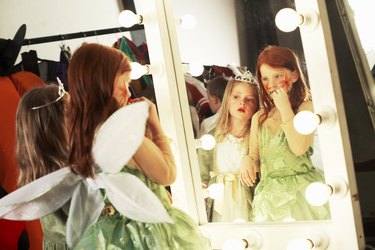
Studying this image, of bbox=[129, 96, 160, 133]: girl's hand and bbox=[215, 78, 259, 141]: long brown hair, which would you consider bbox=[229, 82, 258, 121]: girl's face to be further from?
bbox=[129, 96, 160, 133]: girl's hand

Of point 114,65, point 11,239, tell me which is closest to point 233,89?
point 114,65

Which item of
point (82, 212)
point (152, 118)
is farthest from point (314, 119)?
point (82, 212)

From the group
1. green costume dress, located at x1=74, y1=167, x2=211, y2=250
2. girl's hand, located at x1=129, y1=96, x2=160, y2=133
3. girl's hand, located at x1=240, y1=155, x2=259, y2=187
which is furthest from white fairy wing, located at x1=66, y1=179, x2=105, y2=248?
girl's hand, located at x1=240, y1=155, x2=259, y2=187

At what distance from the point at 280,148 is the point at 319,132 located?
3.0 inches

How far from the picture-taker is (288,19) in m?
0.70

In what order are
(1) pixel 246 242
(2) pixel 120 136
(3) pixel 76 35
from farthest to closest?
(3) pixel 76 35
(1) pixel 246 242
(2) pixel 120 136

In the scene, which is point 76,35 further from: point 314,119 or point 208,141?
point 314,119

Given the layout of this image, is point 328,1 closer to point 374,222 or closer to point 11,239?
point 374,222

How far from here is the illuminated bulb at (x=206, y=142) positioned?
33.2 inches

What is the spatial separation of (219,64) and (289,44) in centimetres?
12

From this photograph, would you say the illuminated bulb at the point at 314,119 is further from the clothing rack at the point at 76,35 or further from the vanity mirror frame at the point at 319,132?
the clothing rack at the point at 76,35

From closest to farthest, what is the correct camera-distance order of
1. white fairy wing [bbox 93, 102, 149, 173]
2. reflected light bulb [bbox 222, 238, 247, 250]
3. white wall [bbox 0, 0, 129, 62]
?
1. white fairy wing [bbox 93, 102, 149, 173]
2. reflected light bulb [bbox 222, 238, 247, 250]
3. white wall [bbox 0, 0, 129, 62]

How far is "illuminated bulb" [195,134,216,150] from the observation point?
2.77 ft

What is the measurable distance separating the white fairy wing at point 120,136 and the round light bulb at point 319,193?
9.7 inches
